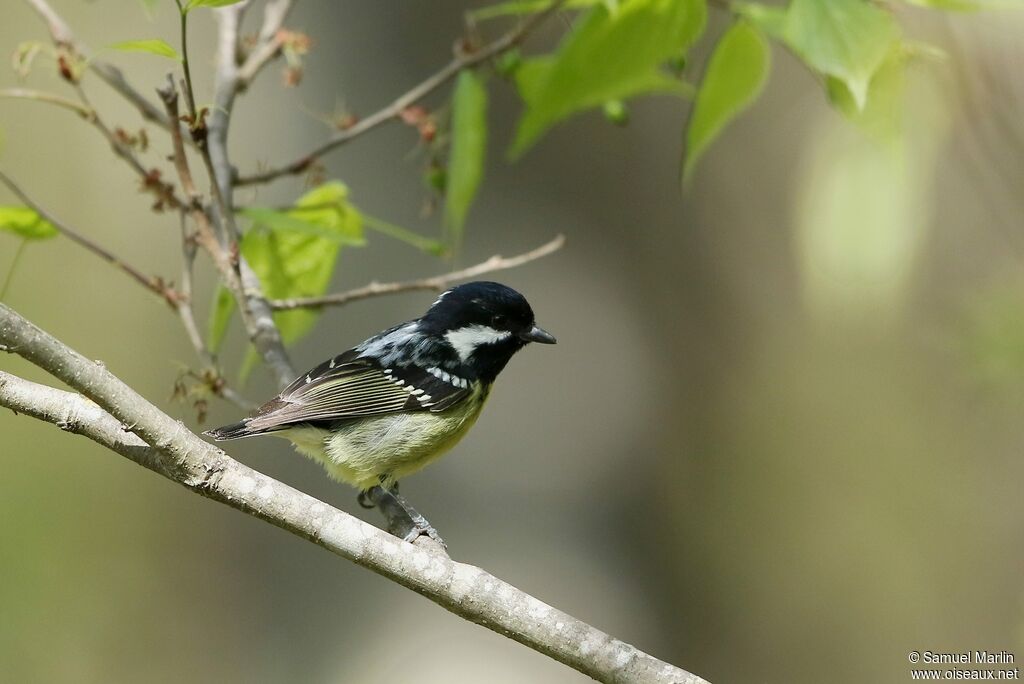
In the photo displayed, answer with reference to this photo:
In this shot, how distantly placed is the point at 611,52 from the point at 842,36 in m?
0.69

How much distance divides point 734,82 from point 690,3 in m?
0.24

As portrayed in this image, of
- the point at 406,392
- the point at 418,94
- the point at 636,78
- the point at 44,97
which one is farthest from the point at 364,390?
the point at 636,78

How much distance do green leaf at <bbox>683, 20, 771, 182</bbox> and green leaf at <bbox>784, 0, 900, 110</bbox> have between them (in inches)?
18.0

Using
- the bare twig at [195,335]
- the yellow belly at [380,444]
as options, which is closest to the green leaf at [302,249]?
the bare twig at [195,335]

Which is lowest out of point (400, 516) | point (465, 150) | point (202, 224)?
point (400, 516)

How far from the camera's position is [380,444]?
3.51 m

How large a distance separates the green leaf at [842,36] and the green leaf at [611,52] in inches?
17.1

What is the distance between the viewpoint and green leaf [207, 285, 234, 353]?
2.93 m

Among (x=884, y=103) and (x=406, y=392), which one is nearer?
(x=884, y=103)

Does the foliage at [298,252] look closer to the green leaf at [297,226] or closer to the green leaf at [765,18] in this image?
the green leaf at [297,226]

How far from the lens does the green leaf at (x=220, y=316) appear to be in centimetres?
293

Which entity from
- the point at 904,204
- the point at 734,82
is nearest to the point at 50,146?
the point at 734,82

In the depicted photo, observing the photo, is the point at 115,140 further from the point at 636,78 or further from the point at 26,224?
the point at 636,78

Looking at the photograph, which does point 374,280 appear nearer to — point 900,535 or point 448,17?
point 448,17
